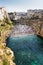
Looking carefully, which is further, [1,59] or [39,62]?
[39,62]

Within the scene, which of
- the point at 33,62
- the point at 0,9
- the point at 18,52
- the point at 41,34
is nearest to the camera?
the point at 33,62

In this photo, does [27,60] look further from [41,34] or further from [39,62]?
[41,34]

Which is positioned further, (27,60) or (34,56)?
(34,56)

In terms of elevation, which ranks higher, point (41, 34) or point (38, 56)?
point (38, 56)

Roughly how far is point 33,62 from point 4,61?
7965mm

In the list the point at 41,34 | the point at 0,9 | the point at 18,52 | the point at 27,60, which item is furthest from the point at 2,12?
the point at 27,60

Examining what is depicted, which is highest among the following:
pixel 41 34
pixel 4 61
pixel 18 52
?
pixel 4 61

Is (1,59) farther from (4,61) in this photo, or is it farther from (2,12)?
(2,12)

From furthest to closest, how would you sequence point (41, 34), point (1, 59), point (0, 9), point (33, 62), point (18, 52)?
point (0, 9) < point (41, 34) < point (18, 52) < point (33, 62) < point (1, 59)

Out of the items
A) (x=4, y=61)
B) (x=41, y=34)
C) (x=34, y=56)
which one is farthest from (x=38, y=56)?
(x=41, y=34)

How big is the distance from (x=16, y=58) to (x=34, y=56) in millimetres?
4156

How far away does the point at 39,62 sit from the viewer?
32.7 metres

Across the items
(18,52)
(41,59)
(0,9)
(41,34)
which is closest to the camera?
(41,59)

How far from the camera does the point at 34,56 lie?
1442 inches
